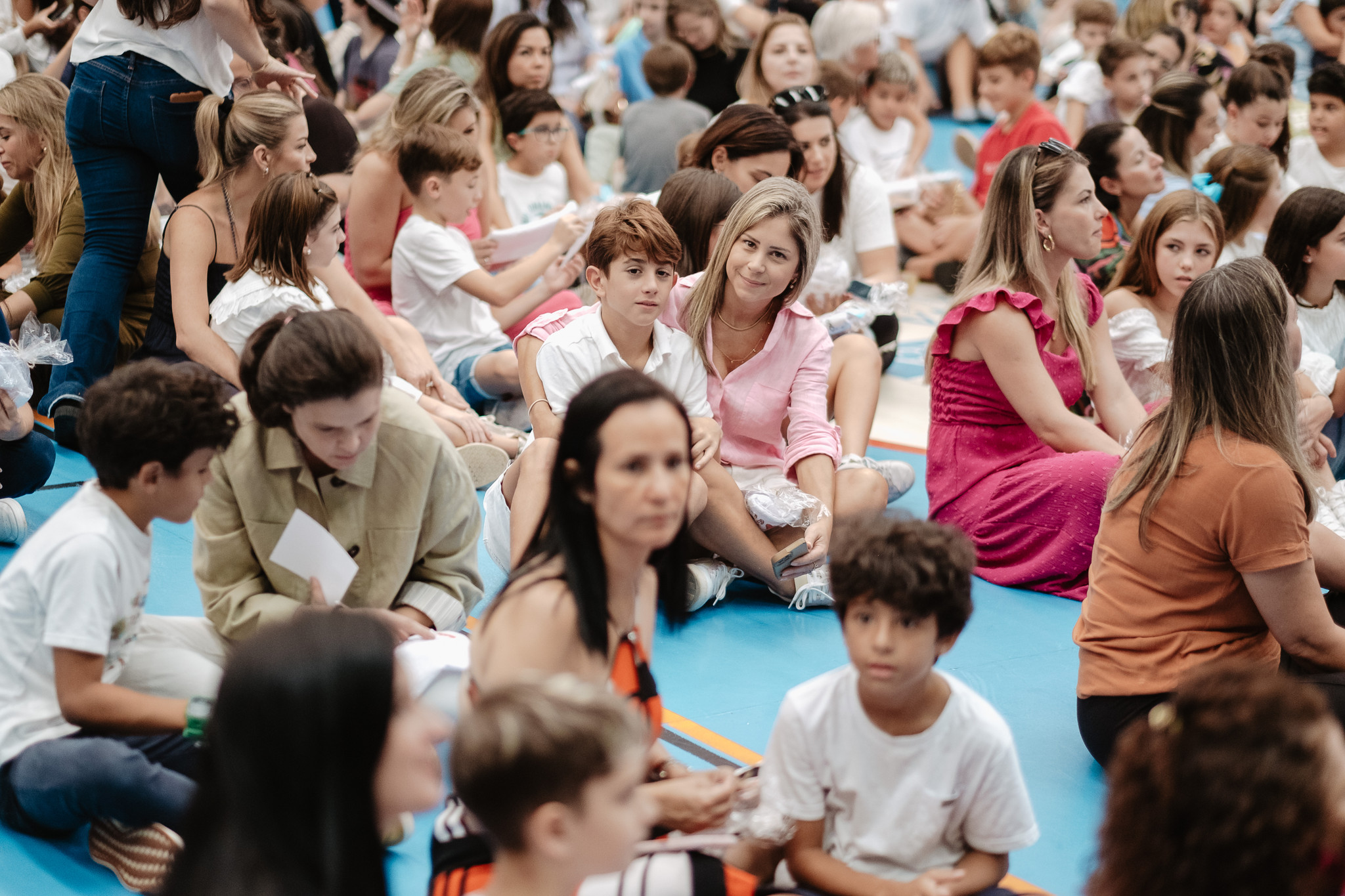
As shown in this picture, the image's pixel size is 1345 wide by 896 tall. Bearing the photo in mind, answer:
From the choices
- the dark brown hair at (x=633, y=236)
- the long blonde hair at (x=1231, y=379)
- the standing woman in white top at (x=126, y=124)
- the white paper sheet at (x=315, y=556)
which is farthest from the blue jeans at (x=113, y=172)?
the long blonde hair at (x=1231, y=379)

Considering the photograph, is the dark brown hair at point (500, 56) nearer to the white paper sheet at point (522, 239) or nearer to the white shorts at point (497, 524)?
the white paper sheet at point (522, 239)

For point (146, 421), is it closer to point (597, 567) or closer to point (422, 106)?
point (597, 567)

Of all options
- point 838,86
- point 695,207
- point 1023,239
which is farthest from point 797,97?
point 838,86

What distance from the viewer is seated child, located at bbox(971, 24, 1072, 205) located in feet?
21.8

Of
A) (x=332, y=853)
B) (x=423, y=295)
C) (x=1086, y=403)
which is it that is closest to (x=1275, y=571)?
(x=332, y=853)

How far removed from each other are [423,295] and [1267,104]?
3.97 m

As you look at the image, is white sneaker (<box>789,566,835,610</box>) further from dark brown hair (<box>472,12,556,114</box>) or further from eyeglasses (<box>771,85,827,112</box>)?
dark brown hair (<box>472,12,556,114</box>)

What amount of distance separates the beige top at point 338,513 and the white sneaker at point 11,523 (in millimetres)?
1121

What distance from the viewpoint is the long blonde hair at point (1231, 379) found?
237cm

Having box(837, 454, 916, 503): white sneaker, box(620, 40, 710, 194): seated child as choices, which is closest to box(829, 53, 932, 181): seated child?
box(620, 40, 710, 194): seated child

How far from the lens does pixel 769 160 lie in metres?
4.25

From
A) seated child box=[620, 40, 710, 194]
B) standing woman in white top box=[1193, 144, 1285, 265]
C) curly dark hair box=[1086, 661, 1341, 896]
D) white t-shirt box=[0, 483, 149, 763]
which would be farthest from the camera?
seated child box=[620, 40, 710, 194]

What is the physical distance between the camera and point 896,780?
6.11 ft

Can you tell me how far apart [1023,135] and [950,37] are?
412cm
